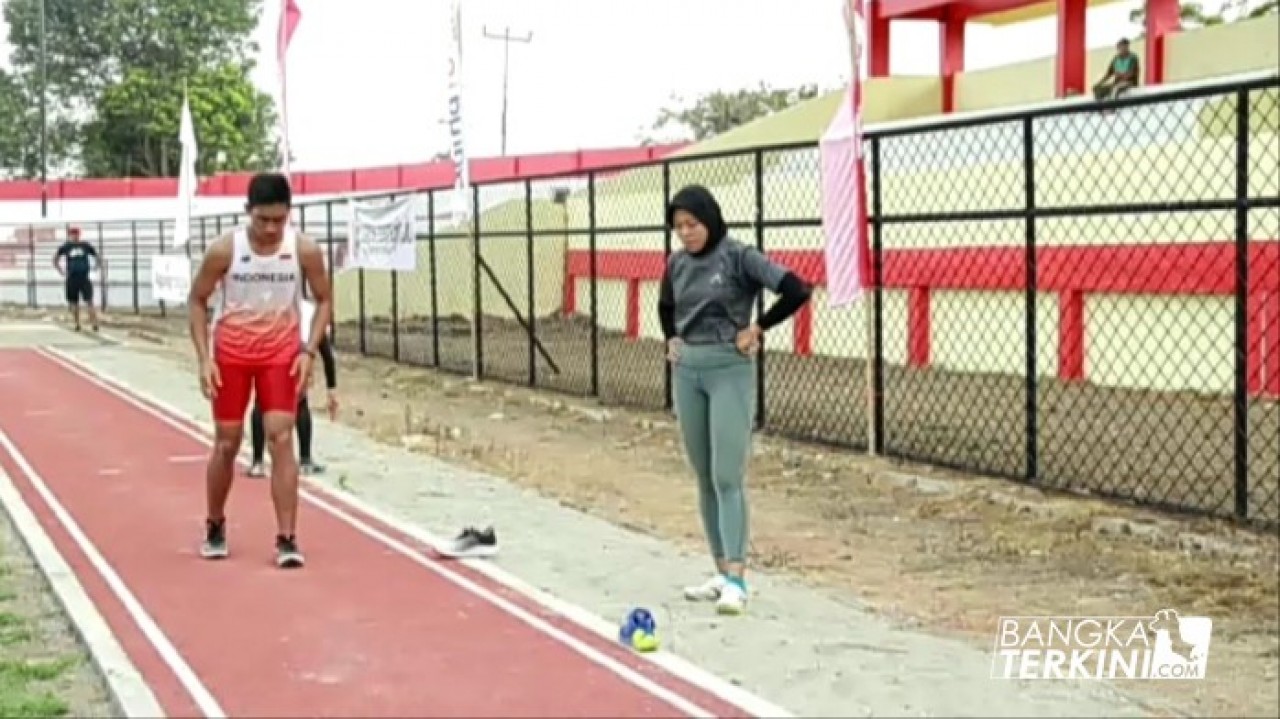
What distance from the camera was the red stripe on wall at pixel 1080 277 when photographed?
14484mm

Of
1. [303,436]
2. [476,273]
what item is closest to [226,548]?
[303,436]

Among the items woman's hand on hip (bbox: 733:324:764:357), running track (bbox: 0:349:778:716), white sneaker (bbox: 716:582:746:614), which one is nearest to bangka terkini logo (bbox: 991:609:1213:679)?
white sneaker (bbox: 716:582:746:614)

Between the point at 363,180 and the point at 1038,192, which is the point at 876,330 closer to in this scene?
the point at 1038,192

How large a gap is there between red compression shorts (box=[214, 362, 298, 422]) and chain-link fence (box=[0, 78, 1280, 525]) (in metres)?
4.61

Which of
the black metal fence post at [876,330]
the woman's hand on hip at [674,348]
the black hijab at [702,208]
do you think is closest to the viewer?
the black hijab at [702,208]

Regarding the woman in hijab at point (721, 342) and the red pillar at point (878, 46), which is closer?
the woman in hijab at point (721, 342)

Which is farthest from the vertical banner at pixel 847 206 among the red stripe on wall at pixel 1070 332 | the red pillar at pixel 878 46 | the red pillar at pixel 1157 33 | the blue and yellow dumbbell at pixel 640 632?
the red pillar at pixel 878 46

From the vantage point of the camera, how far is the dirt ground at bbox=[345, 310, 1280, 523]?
35.2 feet

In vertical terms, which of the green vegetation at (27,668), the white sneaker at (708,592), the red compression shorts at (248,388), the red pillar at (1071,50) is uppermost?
the red pillar at (1071,50)

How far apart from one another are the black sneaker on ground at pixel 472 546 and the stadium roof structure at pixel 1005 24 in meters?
17.3

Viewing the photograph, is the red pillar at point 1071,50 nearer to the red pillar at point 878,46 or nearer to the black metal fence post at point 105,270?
the red pillar at point 878,46

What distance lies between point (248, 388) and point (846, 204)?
4914 mm

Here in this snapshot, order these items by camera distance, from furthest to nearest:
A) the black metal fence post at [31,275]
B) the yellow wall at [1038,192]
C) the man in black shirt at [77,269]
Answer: the black metal fence post at [31,275] → the man in black shirt at [77,269] → the yellow wall at [1038,192]

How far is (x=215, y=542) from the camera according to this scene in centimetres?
900
